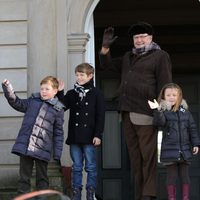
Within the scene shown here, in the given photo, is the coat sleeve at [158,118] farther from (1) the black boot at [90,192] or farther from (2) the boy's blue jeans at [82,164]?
(1) the black boot at [90,192]

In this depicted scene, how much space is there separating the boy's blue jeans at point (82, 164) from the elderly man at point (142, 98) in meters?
0.44

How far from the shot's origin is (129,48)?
1049cm

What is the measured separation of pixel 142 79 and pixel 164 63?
0.93 ft

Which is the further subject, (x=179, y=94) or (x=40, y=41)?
(x=40, y=41)

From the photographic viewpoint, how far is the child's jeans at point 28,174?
6.28m

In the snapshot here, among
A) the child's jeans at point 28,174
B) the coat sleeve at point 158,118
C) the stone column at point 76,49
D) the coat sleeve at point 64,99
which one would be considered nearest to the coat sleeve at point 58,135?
the child's jeans at point 28,174

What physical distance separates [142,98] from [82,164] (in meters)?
0.99

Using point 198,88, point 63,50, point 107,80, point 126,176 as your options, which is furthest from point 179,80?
point 63,50

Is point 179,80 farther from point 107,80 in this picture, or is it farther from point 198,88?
point 107,80

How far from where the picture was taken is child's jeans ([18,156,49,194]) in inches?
247

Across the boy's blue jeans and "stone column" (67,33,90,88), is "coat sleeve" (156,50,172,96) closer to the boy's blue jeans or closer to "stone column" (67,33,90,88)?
the boy's blue jeans

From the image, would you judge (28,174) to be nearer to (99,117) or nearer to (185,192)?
(99,117)

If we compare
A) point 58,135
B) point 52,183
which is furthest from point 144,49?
point 52,183

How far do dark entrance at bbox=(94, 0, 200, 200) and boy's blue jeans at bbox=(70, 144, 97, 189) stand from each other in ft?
13.0
